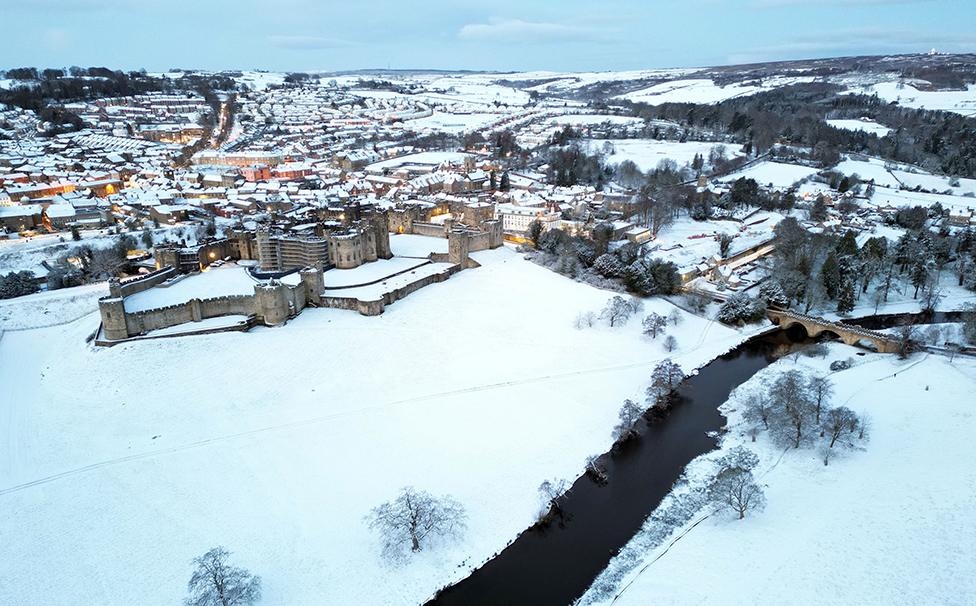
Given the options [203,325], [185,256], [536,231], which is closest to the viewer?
[203,325]

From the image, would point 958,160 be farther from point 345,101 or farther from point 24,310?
point 345,101

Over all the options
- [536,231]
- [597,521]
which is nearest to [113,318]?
[597,521]

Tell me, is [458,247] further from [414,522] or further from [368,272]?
[414,522]

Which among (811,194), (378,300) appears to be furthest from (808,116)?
(378,300)

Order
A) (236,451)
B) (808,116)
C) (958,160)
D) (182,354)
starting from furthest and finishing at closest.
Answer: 1. (808,116)
2. (958,160)
3. (182,354)
4. (236,451)

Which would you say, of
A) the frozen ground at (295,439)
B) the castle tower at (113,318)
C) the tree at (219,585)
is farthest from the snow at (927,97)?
the tree at (219,585)
